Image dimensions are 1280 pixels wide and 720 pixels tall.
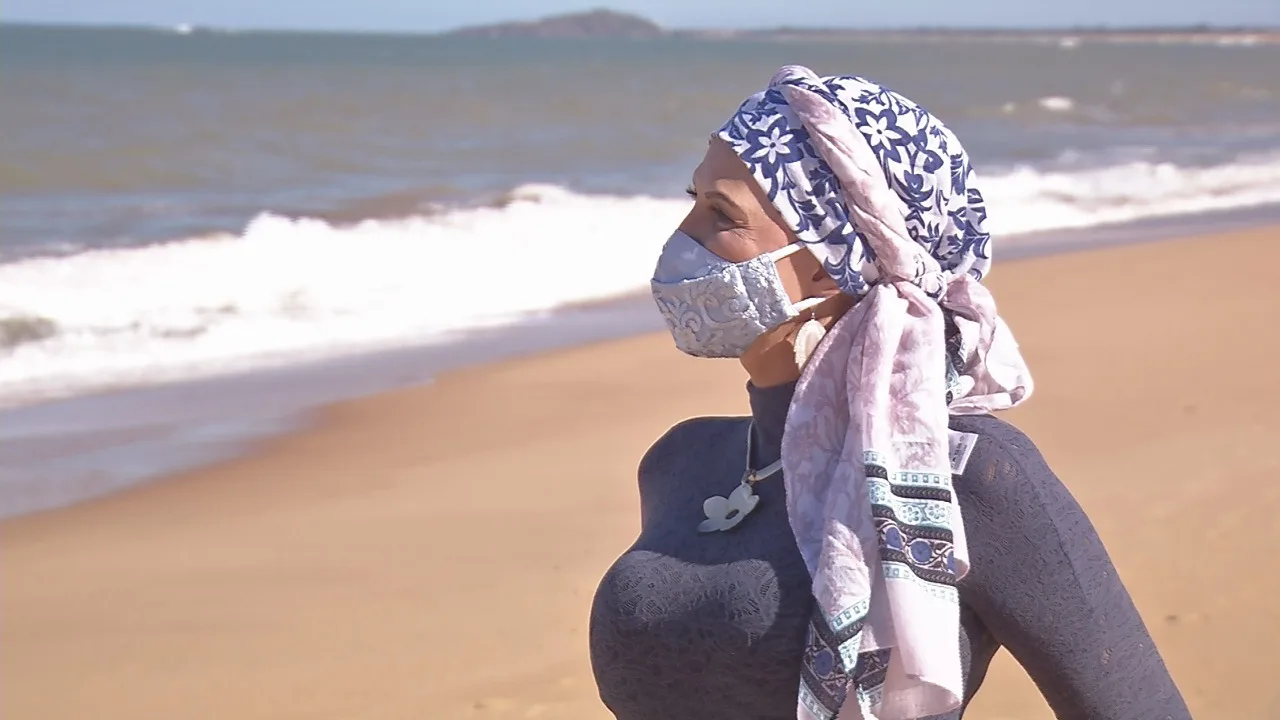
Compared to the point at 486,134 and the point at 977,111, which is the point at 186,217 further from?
the point at 977,111

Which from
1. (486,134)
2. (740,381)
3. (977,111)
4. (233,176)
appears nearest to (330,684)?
(740,381)

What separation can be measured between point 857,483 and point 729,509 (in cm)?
22

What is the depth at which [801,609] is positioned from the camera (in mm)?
1748

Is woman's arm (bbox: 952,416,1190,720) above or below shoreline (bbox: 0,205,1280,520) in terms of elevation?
above

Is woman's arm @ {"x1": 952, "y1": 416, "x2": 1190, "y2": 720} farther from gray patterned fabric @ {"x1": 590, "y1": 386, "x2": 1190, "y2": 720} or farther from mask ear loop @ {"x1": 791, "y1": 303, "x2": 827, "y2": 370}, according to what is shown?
mask ear loop @ {"x1": 791, "y1": 303, "x2": 827, "y2": 370}

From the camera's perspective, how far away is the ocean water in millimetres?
9516

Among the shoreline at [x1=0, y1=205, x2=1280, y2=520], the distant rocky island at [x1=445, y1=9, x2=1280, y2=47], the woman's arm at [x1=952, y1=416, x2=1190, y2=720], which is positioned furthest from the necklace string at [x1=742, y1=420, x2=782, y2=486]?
the distant rocky island at [x1=445, y1=9, x2=1280, y2=47]

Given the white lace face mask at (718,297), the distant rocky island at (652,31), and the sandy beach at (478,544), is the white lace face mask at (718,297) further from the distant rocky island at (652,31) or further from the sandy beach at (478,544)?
the distant rocky island at (652,31)

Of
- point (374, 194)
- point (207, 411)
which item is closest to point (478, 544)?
point (207, 411)

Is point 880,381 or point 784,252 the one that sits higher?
point 784,252

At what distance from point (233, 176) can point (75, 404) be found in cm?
1140

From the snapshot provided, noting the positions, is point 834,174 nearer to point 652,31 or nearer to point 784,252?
point 784,252

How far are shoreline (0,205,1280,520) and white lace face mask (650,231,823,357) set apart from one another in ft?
15.5

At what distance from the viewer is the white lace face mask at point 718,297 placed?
1.78m
